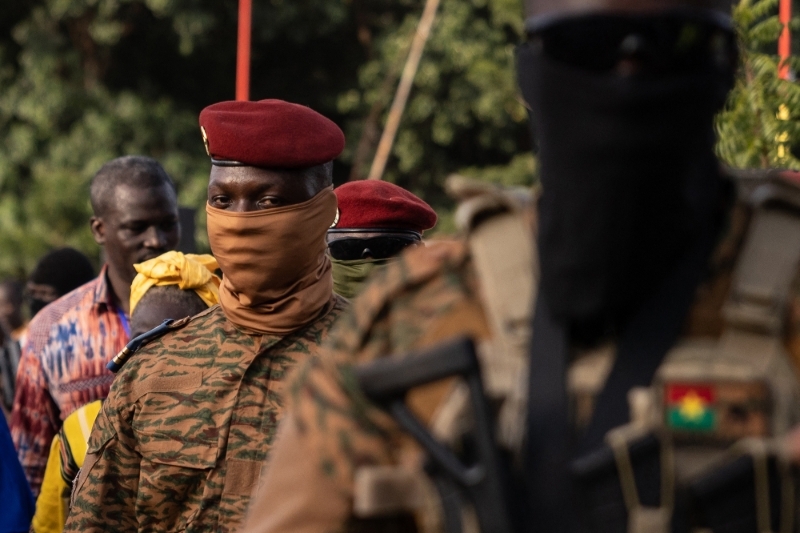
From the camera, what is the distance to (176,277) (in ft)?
15.7

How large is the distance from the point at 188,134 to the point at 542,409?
54.0ft

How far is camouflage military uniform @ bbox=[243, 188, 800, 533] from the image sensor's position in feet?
6.73

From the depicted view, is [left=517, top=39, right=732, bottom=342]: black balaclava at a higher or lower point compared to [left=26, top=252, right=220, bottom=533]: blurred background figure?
higher

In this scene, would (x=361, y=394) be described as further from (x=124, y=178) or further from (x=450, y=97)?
(x=450, y=97)

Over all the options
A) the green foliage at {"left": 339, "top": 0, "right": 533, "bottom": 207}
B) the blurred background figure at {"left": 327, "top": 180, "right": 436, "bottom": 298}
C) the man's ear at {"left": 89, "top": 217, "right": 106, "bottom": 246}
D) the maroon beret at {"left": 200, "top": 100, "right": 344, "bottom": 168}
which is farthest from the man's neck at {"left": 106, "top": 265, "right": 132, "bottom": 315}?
the green foliage at {"left": 339, "top": 0, "right": 533, "bottom": 207}

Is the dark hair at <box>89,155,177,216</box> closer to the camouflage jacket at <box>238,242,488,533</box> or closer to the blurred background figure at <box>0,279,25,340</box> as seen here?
the camouflage jacket at <box>238,242,488,533</box>

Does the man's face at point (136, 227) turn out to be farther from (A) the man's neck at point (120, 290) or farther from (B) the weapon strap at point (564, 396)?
(B) the weapon strap at point (564, 396)

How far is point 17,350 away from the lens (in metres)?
7.73

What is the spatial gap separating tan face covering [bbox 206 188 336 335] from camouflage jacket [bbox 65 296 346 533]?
12cm

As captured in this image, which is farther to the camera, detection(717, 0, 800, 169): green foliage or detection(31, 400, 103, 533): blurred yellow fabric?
detection(717, 0, 800, 169): green foliage

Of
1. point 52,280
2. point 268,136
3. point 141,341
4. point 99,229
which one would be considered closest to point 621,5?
point 268,136

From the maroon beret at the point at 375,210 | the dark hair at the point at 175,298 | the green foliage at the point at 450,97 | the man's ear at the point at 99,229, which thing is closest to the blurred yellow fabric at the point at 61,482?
the dark hair at the point at 175,298

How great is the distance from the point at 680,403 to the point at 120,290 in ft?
13.1

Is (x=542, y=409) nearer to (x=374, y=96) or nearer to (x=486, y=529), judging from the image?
(x=486, y=529)
